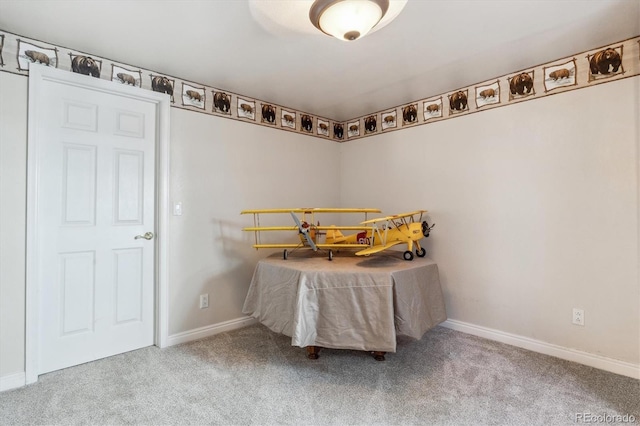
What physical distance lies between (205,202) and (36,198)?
1.18 m

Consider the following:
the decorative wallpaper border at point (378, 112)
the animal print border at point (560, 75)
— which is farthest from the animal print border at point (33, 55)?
the animal print border at point (560, 75)

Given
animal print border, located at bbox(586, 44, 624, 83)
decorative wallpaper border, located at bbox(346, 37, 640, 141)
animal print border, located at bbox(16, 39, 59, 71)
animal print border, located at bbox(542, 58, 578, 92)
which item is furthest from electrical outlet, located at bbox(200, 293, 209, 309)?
animal print border, located at bbox(586, 44, 624, 83)

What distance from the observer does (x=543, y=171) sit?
8.37 ft

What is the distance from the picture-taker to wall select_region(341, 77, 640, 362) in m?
2.21

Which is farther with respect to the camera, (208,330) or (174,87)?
(208,330)

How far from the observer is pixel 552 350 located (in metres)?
2.49

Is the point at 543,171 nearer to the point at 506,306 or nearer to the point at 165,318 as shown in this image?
the point at 506,306

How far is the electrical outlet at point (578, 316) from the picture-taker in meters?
2.37

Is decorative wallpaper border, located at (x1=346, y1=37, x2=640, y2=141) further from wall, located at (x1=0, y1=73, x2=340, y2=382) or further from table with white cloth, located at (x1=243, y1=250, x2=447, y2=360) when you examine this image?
table with white cloth, located at (x1=243, y1=250, x2=447, y2=360)

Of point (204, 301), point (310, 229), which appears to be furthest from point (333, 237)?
point (204, 301)

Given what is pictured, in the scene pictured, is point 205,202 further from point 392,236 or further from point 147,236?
point 392,236

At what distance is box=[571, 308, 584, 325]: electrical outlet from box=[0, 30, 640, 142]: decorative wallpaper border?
169 cm
